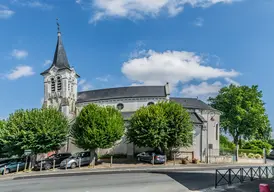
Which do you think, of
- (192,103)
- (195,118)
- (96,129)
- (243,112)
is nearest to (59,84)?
(96,129)

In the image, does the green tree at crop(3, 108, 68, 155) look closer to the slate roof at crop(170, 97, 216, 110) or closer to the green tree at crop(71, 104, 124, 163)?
the green tree at crop(71, 104, 124, 163)

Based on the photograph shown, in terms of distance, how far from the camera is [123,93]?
134 ft

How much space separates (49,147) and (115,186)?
15565mm

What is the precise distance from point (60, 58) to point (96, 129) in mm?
21063

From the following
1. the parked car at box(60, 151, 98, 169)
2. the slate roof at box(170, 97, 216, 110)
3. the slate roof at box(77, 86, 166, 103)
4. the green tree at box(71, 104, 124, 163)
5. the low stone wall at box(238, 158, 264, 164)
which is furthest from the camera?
the slate roof at box(170, 97, 216, 110)

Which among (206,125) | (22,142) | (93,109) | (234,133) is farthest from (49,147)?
(234,133)

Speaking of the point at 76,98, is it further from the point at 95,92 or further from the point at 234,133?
the point at 234,133

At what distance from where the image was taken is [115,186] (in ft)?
48.1

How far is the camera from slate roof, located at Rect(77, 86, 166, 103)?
3929 cm

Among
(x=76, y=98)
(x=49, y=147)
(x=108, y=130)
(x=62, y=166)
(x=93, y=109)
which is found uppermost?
(x=76, y=98)

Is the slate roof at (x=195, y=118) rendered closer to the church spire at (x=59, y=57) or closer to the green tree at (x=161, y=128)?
the green tree at (x=161, y=128)

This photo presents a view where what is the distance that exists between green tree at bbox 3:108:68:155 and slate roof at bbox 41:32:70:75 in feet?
48.6

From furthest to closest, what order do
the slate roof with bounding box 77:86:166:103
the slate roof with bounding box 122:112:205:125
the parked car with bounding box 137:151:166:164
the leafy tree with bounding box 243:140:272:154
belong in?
the leafy tree with bounding box 243:140:272:154 < the slate roof with bounding box 77:86:166:103 < the slate roof with bounding box 122:112:205:125 < the parked car with bounding box 137:151:166:164

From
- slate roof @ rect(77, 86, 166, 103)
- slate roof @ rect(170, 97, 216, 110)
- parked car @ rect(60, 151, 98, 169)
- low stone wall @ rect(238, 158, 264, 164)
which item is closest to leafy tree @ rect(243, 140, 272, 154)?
low stone wall @ rect(238, 158, 264, 164)
